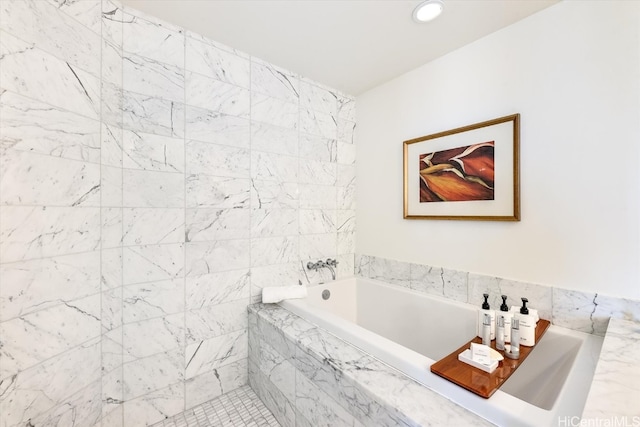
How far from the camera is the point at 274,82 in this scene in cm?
203

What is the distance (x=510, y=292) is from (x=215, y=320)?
188 centimetres

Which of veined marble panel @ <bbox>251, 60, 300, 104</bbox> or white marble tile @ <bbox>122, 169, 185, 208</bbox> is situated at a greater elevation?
veined marble panel @ <bbox>251, 60, 300, 104</bbox>

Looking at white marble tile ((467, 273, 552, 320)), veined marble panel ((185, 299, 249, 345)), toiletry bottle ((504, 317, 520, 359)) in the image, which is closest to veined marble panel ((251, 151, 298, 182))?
veined marble panel ((185, 299, 249, 345))

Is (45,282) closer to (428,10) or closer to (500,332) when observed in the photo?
(500,332)

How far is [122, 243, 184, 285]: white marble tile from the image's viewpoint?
4.85ft

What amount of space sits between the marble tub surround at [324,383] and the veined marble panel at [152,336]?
1.53ft

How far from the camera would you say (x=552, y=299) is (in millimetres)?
1432

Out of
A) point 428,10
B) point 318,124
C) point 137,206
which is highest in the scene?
point 428,10

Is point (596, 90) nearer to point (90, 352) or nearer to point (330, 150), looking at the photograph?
point (330, 150)

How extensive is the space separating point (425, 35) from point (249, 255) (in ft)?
6.17

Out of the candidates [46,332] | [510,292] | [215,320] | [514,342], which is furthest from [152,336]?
[510,292]

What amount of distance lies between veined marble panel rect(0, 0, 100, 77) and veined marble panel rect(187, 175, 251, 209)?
73cm

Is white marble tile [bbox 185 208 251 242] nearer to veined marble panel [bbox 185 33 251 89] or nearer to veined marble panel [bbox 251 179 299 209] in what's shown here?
veined marble panel [bbox 251 179 299 209]

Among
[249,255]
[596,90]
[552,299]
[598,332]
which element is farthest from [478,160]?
[249,255]
